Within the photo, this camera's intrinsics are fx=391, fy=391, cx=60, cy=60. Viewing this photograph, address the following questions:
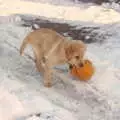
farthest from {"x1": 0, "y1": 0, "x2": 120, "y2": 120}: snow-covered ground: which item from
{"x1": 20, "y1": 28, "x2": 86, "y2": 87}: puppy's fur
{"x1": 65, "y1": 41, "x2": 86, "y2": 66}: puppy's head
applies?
{"x1": 65, "y1": 41, "x2": 86, "y2": 66}: puppy's head

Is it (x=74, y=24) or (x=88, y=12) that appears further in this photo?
(x=88, y=12)

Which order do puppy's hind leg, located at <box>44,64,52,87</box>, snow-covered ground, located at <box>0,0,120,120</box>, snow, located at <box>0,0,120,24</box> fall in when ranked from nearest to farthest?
snow-covered ground, located at <box>0,0,120,120</box> → puppy's hind leg, located at <box>44,64,52,87</box> → snow, located at <box>0,0,120,24</box>

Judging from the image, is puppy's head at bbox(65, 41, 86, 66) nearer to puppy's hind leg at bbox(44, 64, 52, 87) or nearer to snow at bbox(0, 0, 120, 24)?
puppy's hind leg at bbox(44, 64, 52, 87)

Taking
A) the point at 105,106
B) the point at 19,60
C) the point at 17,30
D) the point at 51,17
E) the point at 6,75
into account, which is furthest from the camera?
the point at 51,17

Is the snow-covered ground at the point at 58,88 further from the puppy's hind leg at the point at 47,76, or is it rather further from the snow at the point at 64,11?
the snow at the point at 64,11

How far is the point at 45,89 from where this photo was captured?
3.23m

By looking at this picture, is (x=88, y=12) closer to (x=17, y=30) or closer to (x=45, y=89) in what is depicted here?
(x=17, y=30)

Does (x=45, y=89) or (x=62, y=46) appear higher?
(x=62, y=46)

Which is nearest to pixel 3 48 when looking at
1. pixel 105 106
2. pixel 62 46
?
pixel 62 46

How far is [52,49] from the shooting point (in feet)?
10.3

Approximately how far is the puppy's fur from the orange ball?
156 mm

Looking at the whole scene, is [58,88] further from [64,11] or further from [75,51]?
[64,11]

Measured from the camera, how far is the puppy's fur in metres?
3.02

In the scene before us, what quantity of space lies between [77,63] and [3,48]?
107 cm
